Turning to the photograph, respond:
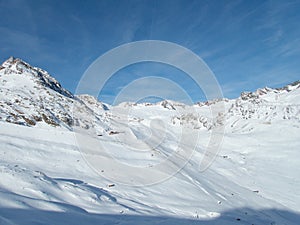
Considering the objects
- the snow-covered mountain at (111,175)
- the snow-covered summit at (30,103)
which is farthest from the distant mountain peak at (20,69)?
the snow-covered mountain at (111,175)

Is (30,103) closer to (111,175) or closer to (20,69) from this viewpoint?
(20,69)

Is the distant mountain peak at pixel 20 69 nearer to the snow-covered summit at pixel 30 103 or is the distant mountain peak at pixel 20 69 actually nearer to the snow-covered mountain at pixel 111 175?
the snow-covered summit at pixel 30 103

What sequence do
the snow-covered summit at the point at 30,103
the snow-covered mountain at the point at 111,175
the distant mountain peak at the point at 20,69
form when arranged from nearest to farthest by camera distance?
the snow-covered mountain at the point at 111,175
the snow-covered summit at the point at 30,103
the distant mountain peak at the point at 20,69

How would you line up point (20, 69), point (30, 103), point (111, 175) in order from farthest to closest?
point (20, 69)
point (30, 103)
point (111, 175)

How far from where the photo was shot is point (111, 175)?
14375mm

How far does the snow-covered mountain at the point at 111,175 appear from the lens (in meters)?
8.64

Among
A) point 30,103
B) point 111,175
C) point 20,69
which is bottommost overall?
point 111,175

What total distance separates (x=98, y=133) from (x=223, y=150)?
2033 cm

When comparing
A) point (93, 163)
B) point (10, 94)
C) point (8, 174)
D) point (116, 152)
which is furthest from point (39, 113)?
point (8, 174)

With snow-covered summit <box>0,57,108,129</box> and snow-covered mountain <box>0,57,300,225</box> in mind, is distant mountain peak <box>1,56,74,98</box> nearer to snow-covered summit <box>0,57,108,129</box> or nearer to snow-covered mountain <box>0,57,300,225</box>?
snow-covered summit <box>0,57,108,129</box>

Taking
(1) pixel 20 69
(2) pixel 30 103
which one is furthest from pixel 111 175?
(1) pixel 20 69

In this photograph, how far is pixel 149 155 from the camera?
72.2 feet

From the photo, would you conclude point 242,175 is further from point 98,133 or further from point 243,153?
point 98,133

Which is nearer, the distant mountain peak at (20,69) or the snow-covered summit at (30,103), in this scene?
the snow-covered summit at (30,103)
